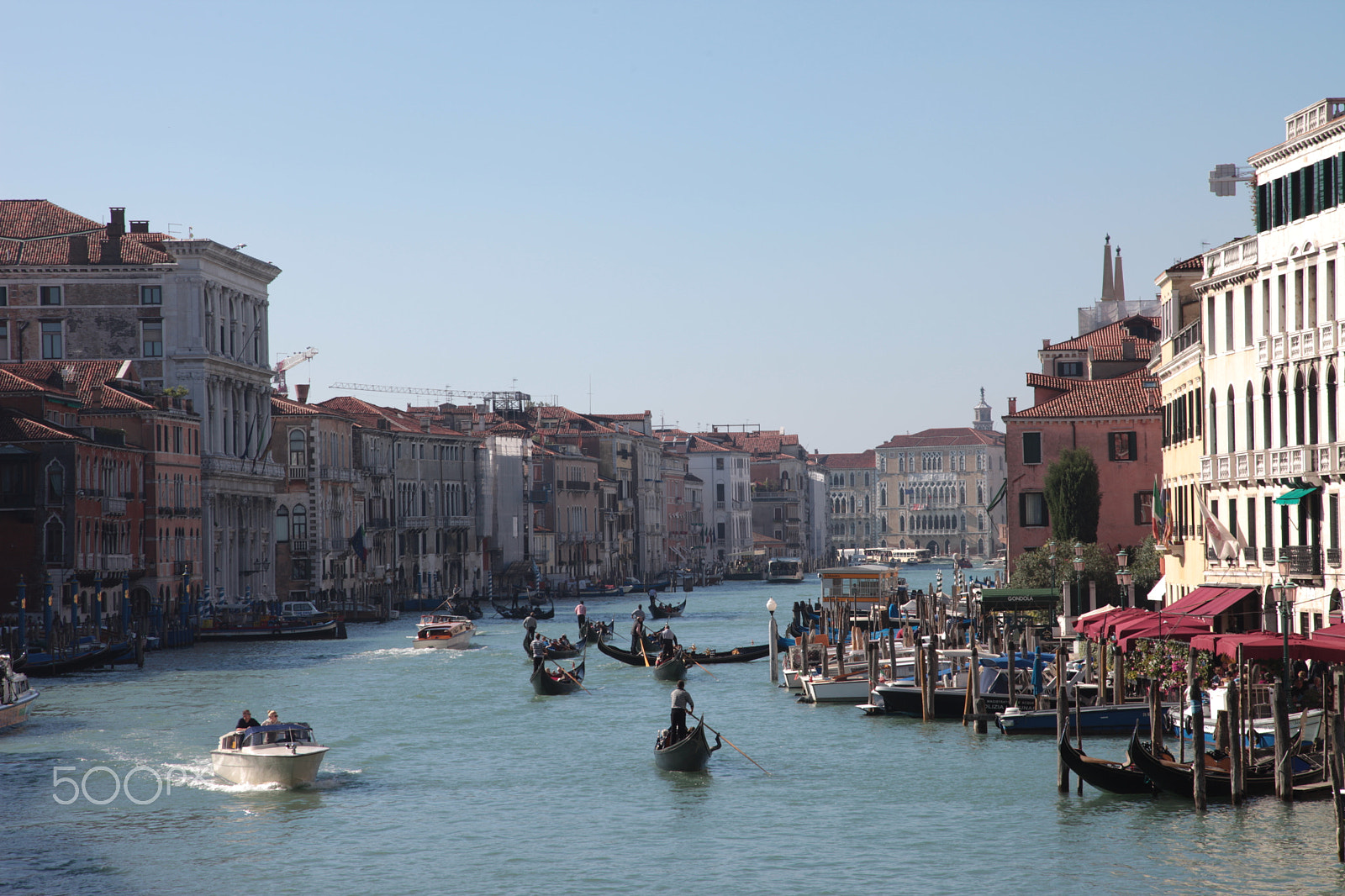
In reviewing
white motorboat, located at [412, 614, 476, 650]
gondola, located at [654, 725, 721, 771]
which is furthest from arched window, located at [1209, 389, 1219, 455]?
white motorboat, located at [412, 614, 476, 650]

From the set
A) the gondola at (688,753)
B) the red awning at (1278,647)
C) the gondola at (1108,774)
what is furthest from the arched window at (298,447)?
the gondola at (1108,774)

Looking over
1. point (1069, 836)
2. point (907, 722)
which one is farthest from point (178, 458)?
point (1069, 836)

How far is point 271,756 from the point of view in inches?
831

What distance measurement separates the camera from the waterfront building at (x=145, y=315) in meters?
54.3

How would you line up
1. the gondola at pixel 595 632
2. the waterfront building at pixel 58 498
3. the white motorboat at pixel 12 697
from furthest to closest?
the gondola at pixel 595 632 < the waterfront building at pixel 58 498 < the white motorboat at pixel 12 697

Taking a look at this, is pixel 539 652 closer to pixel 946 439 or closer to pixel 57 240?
pixel 57 240

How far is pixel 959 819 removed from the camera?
19109mm

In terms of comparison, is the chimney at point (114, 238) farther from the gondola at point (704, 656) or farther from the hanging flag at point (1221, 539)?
the hanging flag at point (1221, 539)

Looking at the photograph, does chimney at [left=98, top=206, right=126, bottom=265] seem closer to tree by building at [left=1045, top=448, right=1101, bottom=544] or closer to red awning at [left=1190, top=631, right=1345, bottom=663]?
tree by building at [left=1045, top=448, right=1101, bottom=544]

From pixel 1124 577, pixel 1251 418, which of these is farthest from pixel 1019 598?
pixel 1251 418

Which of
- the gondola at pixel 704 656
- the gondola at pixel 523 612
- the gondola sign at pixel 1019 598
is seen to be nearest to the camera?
the gondola sign at pixel 1019 598

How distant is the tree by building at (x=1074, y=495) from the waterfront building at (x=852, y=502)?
115 m

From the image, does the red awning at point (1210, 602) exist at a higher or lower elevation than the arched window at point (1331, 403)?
lower

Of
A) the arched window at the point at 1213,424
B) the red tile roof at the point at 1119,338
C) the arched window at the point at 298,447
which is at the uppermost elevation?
the red tile roof at the point at 1119,338
